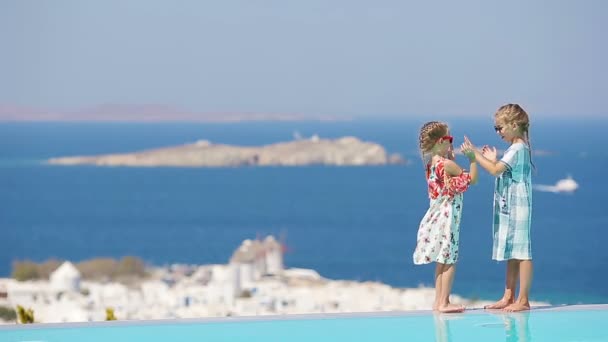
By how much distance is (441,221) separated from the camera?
4.55 metres

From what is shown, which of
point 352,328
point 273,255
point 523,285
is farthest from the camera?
point 273,255

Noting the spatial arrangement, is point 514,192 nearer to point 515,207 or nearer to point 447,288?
point 515,207

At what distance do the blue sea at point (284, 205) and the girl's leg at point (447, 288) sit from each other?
125 ft

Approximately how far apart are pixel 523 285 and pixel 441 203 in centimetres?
47

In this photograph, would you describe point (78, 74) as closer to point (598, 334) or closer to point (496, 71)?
point (496, 71)

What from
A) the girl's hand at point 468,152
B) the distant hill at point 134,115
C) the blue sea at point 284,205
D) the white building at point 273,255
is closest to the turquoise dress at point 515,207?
the girl's hand at point 468,152

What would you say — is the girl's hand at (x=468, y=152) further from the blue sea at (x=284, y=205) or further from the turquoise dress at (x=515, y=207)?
the blue sea at (x=284, y=205)

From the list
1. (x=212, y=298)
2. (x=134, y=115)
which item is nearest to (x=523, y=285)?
(x=212, y=298)

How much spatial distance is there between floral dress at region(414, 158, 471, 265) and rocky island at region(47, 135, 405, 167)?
54.7 metres

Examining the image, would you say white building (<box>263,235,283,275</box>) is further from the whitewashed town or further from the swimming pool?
the swimming pool

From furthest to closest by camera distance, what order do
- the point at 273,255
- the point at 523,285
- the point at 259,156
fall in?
the point at 259,156 < the point at 273,255 < the point at 523,285

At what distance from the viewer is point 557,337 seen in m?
4.38

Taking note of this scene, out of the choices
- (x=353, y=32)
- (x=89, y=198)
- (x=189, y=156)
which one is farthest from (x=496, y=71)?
(x=89, y=198)

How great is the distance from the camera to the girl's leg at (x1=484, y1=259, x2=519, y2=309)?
462 cm
